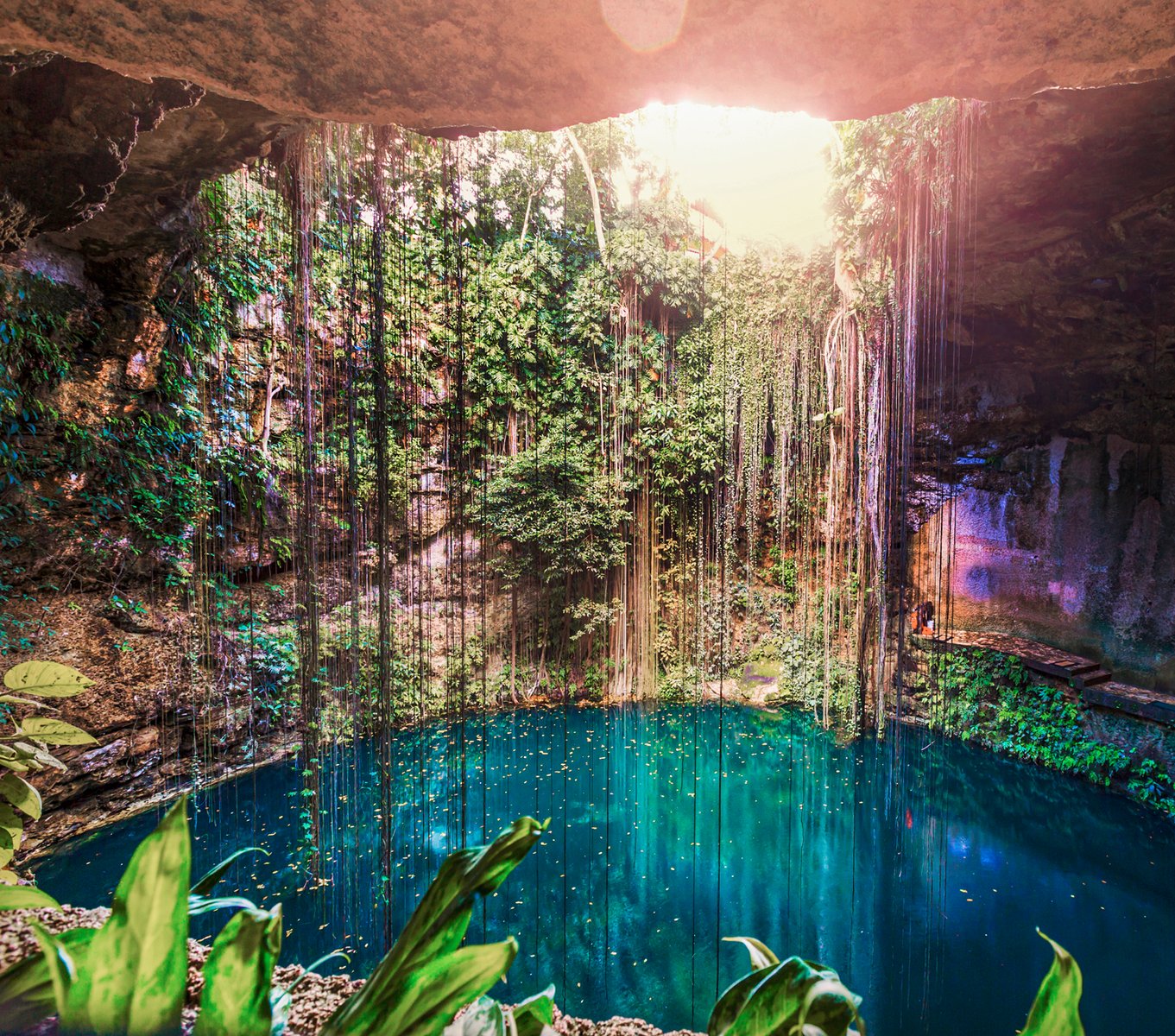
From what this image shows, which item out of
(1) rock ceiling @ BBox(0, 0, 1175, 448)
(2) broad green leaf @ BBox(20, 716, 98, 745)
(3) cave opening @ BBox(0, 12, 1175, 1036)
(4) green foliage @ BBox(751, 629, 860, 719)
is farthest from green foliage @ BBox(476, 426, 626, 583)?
(2) broad green leaf @ BBox(20, 716, 98, 745)

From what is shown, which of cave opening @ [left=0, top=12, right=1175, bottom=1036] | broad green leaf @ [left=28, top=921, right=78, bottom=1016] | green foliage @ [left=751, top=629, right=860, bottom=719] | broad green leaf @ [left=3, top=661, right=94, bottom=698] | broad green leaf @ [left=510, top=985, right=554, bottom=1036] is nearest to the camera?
broad green leaf @ [left=28, top=921, right=78, bottom=1016]

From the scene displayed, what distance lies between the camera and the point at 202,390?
12.1 feet

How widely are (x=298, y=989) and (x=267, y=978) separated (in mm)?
345

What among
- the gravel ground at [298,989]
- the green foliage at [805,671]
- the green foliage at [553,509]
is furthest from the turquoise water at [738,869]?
the gravel ground at [298,989]

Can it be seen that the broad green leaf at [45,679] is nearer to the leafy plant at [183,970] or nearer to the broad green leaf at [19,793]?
the broad green leaf at [19,793]

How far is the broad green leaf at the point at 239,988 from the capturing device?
1.08ft

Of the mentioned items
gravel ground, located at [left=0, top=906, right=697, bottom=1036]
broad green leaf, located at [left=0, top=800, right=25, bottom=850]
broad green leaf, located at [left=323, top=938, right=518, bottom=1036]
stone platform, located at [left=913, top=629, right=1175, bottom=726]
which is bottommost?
stone platform, located at [left=913, top=629, right=1175, bottom=726]

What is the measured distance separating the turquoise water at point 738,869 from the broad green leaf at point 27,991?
2.50 metres

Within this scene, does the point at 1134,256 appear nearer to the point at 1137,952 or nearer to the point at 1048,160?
the point at 1048,160

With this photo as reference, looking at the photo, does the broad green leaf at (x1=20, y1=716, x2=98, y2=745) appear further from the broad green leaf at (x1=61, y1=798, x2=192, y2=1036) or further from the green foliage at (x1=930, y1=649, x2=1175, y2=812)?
the green foliage at (x1=930, y1=649, x2=1175, y2=812)

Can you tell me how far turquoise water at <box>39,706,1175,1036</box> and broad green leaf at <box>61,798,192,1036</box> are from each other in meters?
2.55

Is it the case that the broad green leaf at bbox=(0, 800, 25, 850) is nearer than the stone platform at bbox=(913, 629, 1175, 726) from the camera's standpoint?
Yes

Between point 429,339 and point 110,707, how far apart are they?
3.54 metres

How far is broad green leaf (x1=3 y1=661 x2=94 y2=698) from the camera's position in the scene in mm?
657
